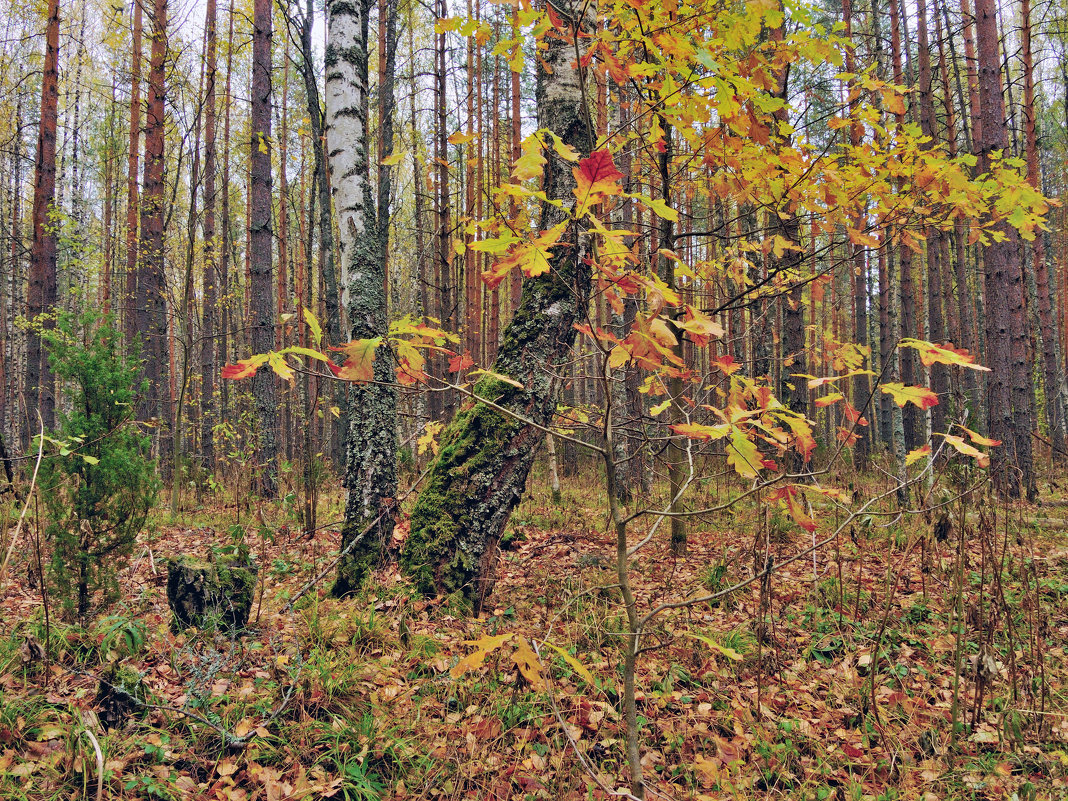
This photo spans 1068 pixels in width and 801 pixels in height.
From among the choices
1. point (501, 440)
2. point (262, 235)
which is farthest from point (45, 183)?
point (501, 440)

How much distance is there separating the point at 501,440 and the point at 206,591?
5.72 feet

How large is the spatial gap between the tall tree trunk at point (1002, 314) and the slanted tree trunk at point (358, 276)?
6.77 m

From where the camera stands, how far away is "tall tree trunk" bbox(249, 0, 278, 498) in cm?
716

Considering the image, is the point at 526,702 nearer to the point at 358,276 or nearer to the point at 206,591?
the point at 206,591

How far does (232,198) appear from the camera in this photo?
14.8m

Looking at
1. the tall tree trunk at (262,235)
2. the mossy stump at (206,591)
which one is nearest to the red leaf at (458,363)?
the mossy stump at (206,591)

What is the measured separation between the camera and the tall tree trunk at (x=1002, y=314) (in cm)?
609

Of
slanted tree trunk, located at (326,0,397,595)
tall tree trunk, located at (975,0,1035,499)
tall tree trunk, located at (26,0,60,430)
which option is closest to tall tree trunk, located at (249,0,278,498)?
tall tree trunk, located at (26,0,60,430)

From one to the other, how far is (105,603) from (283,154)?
14.0m

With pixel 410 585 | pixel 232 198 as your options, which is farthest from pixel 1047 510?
pixel 232 198

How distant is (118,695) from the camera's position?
1.91 meters

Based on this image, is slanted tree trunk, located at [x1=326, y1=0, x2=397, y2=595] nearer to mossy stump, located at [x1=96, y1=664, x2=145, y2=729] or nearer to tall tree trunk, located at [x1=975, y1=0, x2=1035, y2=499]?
mossy stump, located at [x1=96, y1=664, x2=145, y2=729]

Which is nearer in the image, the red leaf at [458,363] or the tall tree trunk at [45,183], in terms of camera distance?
the red leaf at [458,363]

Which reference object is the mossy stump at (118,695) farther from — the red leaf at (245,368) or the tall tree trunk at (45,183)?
the tall tree trunk at (45,183)
